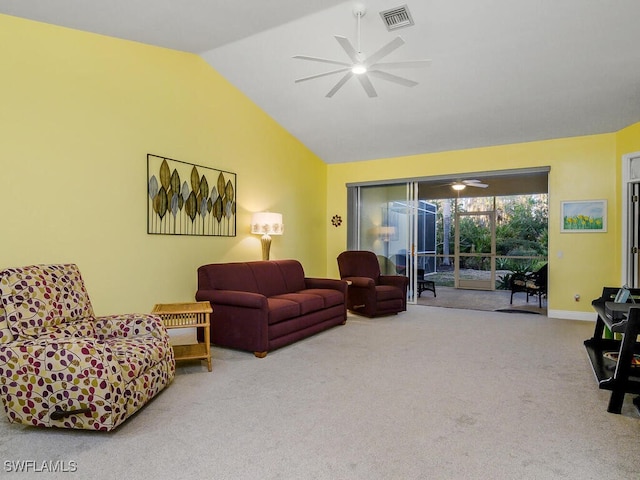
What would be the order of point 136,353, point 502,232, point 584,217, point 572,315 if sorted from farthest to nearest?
point 502,232, point 572,315, point 584,217, point 136,353

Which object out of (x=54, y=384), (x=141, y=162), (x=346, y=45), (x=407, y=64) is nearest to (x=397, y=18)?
(x=407, y=64)

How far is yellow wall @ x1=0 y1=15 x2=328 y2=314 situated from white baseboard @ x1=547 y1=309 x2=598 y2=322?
472cm

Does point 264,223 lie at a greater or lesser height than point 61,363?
greater

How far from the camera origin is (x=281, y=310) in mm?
3896

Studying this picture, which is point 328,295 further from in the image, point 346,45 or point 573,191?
point 573,191

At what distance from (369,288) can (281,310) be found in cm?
214

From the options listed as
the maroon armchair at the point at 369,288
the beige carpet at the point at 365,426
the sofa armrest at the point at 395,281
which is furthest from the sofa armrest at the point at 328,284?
the beige carpet at the point at 365,426

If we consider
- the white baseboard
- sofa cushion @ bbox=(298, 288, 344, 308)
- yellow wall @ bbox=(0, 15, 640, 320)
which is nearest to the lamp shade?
yellow wall @ bbox=(0, 15, 640, 320)

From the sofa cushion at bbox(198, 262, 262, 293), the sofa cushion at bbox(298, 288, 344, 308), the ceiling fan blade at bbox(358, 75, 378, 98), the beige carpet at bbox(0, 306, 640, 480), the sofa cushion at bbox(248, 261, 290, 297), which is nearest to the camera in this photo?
the beige carpet at bbox(0, 306, 640, 480)

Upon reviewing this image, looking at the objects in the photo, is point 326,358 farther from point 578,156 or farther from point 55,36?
point 578,156

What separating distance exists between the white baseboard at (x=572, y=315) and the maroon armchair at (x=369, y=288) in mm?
2200

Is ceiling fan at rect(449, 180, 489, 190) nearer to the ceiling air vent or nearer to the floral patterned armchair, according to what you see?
the ceiling air vent

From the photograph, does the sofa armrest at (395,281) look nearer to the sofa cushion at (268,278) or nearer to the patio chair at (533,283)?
the sofa cushion at (268,278)

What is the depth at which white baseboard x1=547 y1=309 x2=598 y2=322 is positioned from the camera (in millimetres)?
5469
